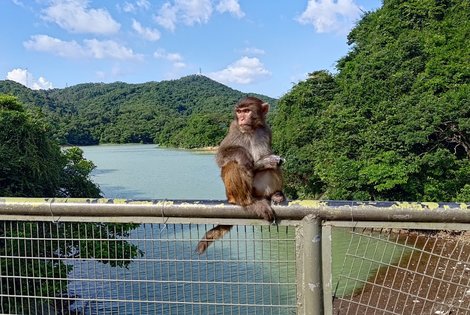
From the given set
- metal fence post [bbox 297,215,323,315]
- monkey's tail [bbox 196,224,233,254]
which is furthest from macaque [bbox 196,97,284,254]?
metal fence post [bbox 297,215,323,315]

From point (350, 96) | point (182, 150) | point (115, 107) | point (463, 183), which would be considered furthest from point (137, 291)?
point (115, 107)

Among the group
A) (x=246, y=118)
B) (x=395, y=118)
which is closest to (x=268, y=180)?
(x=246, y=118)

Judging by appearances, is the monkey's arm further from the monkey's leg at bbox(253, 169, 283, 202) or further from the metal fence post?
the metal fence post

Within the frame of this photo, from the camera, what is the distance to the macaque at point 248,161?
2619 mm

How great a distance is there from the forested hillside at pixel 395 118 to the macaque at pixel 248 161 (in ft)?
60.1

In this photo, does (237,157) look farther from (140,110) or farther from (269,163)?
(140,110)

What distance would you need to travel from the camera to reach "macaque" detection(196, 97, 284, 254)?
8.59 feet

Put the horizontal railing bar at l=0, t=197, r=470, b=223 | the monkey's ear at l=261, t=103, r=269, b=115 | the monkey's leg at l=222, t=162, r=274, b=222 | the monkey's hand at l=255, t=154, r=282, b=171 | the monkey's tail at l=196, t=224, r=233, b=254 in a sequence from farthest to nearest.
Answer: the monkey's ear at l=261, t=103, r=269, b=115
the monkey's hand at l=255, t=154, r=282, b=171
the monkey's leg at l=222, t=162, r=274, b=222
the monkey's tail at l=196, t=224, r=233, b=254
the horizontal railing bar at l=0, t=197, r=470, b=223

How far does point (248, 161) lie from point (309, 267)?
120 centimetres

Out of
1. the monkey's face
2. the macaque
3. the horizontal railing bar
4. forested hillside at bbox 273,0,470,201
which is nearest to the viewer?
the horizontal railing bar

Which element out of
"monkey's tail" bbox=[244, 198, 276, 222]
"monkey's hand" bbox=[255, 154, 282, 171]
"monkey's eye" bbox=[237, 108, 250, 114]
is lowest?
"monkey's tail" bbox=[244, 198, 276, 222]

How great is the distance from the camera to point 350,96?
1047 inches

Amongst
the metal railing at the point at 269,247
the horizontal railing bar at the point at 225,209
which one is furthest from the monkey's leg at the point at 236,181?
the horizontal railing bar at the point at 225,209

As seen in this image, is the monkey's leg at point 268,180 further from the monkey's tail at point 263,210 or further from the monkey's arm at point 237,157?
the monkey's tail at point 263,210
